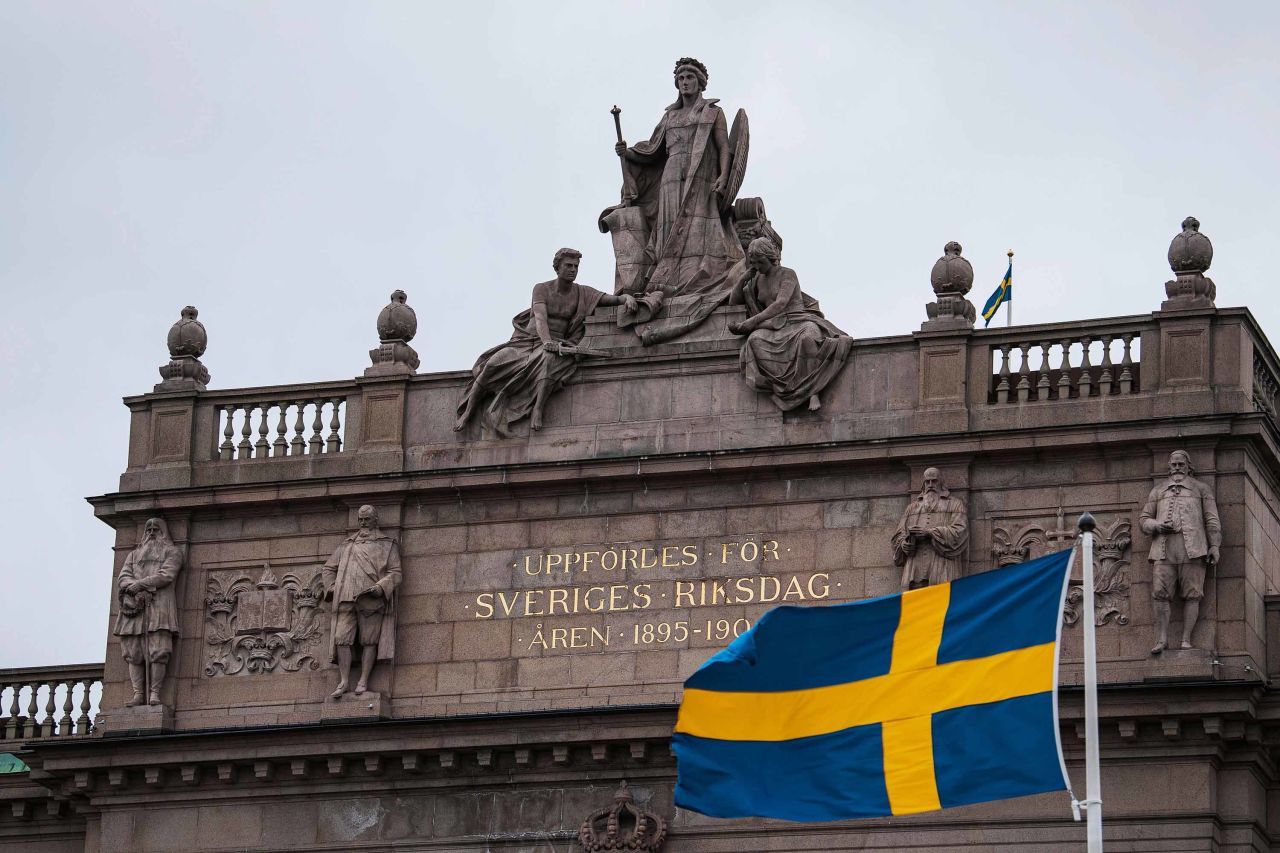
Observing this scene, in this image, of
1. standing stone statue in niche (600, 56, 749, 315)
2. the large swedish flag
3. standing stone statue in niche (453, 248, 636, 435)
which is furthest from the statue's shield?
the large swedish flag

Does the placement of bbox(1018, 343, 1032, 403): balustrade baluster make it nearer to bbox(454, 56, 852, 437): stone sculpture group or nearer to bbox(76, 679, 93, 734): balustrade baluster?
bbox(454, 56, 852, 437): stone sculpture group

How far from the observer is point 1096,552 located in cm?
3984

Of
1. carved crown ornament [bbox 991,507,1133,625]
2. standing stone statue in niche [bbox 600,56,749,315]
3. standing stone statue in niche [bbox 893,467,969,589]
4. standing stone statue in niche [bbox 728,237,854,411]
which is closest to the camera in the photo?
carved crown ornament [bbox 991,507,1133,625]

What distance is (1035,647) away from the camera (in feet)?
95.7

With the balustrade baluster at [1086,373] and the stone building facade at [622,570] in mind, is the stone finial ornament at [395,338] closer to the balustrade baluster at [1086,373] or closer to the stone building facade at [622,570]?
the stone building facade at [622,570]

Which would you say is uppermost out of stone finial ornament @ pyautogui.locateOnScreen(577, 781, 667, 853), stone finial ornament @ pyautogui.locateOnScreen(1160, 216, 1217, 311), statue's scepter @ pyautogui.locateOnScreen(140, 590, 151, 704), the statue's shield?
the statue's shield

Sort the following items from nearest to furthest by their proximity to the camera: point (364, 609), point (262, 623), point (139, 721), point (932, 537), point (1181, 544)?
point (1181, 544) → point (932, 537) → point (364, 609) → point (139, 721) → point (262, 623)

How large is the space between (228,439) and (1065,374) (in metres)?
10.4

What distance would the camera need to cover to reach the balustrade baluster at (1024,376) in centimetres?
4075

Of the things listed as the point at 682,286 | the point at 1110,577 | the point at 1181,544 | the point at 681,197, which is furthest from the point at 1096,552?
the point at 681,197

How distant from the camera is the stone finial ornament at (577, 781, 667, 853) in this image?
40.2 meters

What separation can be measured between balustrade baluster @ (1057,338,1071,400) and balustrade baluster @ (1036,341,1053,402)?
0.47 ft

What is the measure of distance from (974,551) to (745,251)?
5014 millimetres

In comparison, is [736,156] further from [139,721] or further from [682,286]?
[139,721]
